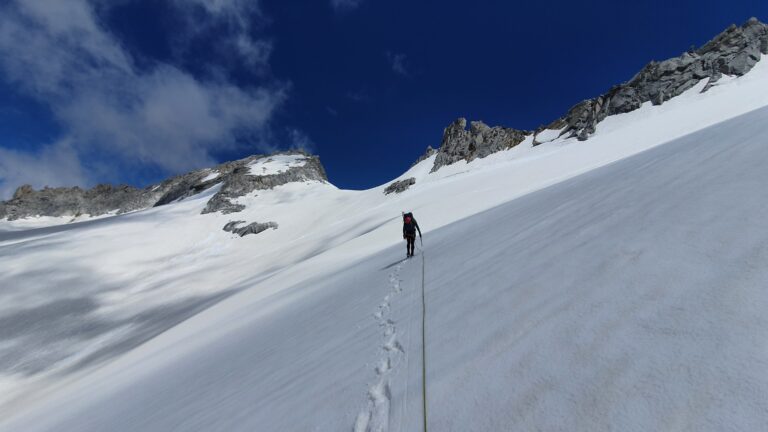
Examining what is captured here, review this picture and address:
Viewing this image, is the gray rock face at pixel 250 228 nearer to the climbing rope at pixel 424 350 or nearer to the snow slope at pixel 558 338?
the snow slope at pixel 558 338

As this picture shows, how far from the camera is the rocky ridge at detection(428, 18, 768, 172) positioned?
40.7 m

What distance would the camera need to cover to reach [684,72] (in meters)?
44.3

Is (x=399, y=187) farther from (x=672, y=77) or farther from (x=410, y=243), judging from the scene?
(x=410, y=243)

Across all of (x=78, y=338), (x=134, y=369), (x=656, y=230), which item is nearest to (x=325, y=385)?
(x=656, y=230)

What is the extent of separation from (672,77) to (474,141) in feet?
97.5

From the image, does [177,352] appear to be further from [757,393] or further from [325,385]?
[757,393]

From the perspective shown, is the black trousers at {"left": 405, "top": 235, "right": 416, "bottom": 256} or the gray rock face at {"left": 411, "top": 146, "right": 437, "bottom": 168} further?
the gray rock face at {"left": 411, "top": 146, "right": 437, "bottom": 168}

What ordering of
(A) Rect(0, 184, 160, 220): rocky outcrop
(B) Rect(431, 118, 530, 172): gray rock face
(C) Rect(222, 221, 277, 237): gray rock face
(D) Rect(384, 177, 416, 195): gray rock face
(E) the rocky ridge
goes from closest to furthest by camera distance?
1. (E) the rocky ridge
2. (C) Rect(222, 221, 277, 237): gray rock face
3. (D) Rect(384, 177, 416, 195): gray rock face
4. (B) Rect(431, 118, 530, 172): gray rock face
5. (A) Rect(0, 184, 160, 220): rocky outcrop

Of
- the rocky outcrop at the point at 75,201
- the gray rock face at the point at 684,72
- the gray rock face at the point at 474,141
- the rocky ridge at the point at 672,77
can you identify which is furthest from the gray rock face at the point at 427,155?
the rocky outcrop at the point at 75,201

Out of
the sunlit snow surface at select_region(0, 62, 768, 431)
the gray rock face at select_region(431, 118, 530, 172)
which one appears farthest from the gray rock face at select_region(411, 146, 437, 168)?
the sunlit snow surface at select_region(0, 62, 768, 431)

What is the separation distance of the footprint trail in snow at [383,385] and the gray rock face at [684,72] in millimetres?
47829

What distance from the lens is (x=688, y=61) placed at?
45.4 m

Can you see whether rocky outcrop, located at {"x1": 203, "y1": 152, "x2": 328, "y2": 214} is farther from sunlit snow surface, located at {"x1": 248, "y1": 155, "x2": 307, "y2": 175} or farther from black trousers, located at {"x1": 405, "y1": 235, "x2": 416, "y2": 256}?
black trousers, located at {"x1": 405, "y1": 235, "x2": 416, "y2": 256}

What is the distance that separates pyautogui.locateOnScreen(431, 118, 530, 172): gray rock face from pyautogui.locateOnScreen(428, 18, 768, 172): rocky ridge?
1.91m
